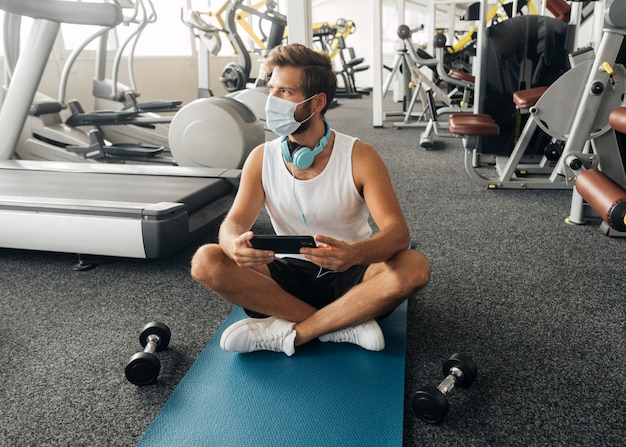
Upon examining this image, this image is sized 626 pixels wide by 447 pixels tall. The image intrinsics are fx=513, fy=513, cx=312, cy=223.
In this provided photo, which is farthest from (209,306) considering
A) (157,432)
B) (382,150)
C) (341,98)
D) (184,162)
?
(341,98)

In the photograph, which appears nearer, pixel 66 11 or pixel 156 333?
pixel 156 333

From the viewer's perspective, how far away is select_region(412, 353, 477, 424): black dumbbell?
4.26 ft

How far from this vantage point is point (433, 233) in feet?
9.12

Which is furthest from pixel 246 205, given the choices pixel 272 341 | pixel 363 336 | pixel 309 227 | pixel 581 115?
pixel 581 115

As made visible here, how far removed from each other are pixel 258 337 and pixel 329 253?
463 millimetres

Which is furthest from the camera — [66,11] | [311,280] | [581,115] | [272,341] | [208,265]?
[66,11]

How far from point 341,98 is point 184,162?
699 centimetres

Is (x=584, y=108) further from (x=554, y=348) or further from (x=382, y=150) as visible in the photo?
(x=382, y=150)

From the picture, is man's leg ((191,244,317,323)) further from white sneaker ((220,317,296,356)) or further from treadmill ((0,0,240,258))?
treadmill ((0,0,240,258))

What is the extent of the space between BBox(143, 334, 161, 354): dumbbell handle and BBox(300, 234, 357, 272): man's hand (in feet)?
2.14

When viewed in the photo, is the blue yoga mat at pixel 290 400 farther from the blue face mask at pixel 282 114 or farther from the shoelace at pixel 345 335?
the blue face mask at pixel 282 114

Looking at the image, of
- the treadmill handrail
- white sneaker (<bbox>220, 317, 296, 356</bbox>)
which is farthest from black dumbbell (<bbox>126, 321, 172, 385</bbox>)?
the treadmill handrail

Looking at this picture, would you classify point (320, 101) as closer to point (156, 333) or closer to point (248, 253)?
point (248, 253)

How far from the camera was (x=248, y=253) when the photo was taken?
4.44ft
